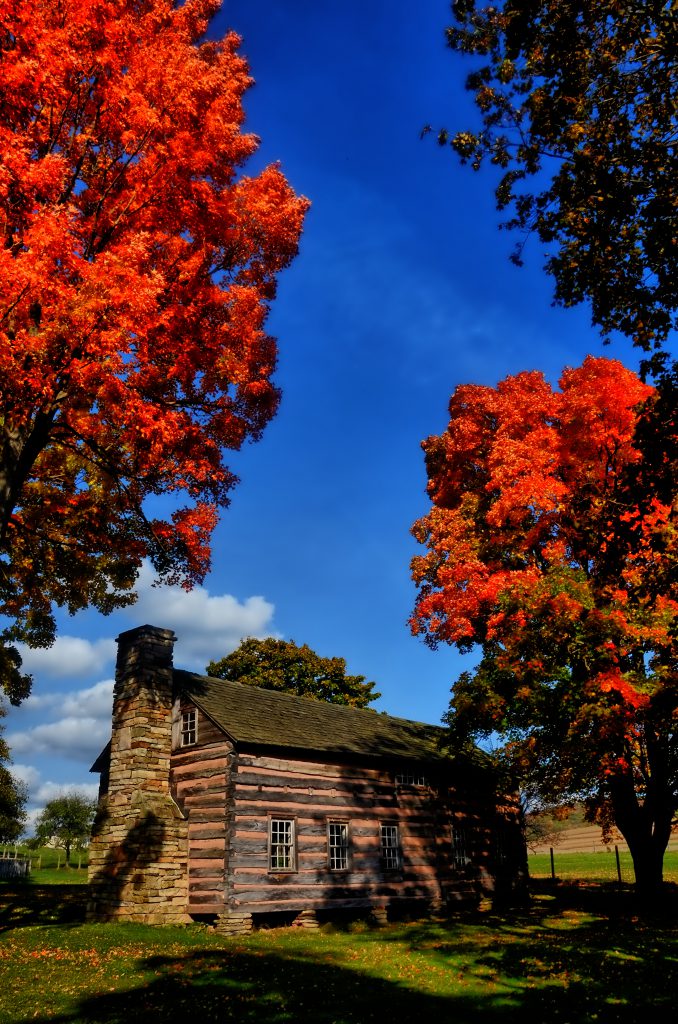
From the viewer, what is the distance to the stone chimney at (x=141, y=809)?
19.8 meters

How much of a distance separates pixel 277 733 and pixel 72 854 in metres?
74.4

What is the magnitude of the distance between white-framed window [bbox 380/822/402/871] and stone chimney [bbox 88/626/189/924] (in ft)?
25.6

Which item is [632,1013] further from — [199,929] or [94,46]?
[94,46]

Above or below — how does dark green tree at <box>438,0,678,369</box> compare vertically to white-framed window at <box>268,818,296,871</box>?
above

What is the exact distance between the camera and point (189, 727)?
2253 cm

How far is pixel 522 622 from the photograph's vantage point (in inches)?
791

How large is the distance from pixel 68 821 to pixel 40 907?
59162 mm

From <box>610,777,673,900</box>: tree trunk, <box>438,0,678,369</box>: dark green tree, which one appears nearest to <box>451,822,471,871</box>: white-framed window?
<box>610,777,673,900</box>: tree trunk

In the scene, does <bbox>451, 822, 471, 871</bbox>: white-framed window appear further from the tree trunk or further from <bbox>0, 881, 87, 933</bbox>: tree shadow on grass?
<bbox>0, 881, 87, 933</bbox>: tree shadow on grass

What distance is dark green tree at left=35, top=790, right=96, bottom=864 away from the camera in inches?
2849

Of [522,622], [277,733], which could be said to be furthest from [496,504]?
[277,733]

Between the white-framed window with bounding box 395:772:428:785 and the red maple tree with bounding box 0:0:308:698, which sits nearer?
the red maple tree with bounding box 0:0:308:698

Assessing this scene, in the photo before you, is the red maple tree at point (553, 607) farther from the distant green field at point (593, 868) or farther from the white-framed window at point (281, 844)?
the distant green field at point (593, 868)

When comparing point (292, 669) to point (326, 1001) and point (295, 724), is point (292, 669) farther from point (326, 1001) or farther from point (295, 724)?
point (326, 1001)
